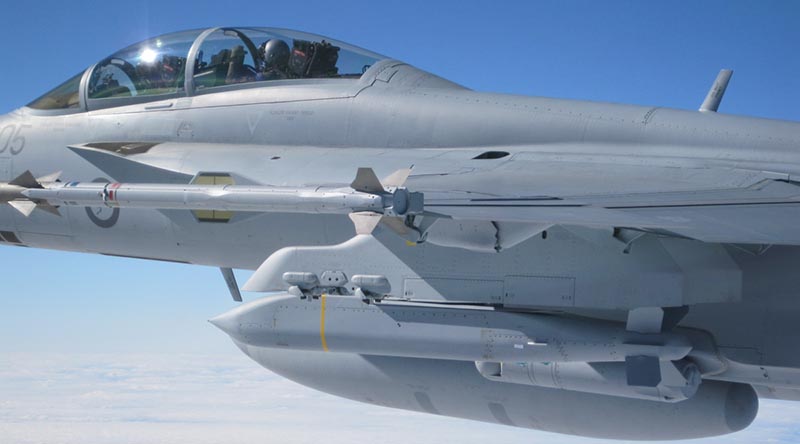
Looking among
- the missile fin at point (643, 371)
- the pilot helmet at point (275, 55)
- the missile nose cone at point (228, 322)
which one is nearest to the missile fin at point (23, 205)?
the missile nose cone at point (228, 322)

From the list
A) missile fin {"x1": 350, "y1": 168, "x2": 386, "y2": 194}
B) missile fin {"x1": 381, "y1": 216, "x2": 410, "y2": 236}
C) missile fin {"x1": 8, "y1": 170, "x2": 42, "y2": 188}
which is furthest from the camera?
missile fin {"x1": 8, "y1": 170, "x2": 42, "y2": 188}

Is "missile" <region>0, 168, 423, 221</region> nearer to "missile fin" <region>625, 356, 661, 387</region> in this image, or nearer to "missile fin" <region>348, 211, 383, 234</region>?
"missile fin" <region>348, 211, 383, 234</region>

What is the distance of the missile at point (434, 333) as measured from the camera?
25.7ft

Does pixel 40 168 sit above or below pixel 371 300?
above

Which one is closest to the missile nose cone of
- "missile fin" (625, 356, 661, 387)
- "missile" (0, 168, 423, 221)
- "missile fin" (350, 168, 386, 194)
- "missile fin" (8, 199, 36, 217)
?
"missile" (0, 168, 423, 221)

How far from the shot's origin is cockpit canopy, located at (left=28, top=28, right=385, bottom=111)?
9742 millimetres

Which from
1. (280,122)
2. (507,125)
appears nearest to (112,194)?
(280,122)

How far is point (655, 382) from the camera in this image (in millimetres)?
7609

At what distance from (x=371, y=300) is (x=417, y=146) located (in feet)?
5.61

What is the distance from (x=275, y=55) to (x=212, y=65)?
745 mm

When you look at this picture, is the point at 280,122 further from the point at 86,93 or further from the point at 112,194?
the point at 86,93

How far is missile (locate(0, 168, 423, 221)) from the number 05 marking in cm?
170

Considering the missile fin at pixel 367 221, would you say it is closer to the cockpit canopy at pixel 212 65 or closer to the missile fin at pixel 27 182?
the cockpit canopy at pixel 212 65

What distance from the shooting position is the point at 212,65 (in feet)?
32.5
